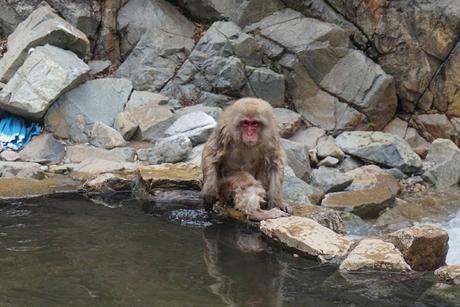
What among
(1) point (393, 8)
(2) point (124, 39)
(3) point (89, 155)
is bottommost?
(3) point (89, 155)

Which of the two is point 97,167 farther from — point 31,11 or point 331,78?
point 331,78

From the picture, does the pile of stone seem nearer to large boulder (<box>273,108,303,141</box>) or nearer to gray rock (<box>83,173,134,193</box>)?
large boulder (<box>273,108,303,141</box>)

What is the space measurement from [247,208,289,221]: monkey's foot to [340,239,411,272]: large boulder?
970 millimetres

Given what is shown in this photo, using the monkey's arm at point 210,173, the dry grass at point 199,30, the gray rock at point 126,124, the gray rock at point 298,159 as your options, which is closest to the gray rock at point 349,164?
the gray rock at point 298,159

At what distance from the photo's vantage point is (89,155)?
8328 millimetres

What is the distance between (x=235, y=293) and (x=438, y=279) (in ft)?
4.36

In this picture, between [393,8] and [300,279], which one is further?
[393,8]

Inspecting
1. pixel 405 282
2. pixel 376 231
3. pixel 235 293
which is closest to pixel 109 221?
pixel 235 293

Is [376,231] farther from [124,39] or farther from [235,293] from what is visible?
[124,39]

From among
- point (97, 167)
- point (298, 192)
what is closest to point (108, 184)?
point (97, 167)

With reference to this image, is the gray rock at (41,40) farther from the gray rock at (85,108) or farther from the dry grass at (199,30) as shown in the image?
the dry grass at (199,30)

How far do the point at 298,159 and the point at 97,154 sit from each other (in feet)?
8.85

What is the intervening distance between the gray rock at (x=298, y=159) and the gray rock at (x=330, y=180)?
145 millimetres

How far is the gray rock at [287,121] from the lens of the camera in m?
10.2
